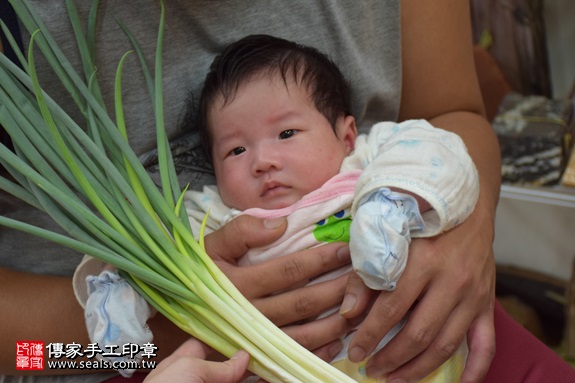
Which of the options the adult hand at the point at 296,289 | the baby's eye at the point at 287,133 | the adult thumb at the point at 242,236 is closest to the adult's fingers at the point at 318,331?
the adult hand at the point at 296,289

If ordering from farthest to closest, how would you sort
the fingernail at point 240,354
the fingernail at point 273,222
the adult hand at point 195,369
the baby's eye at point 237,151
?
the baby's eye at point 237,151 < the fingernail at point 273,222 < the fingernail at point 240,354 < the adult hand at point 195,369

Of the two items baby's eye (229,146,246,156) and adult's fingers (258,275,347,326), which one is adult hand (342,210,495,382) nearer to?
adult's fingers (258,275,347,326)

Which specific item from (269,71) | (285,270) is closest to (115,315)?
(285,270)

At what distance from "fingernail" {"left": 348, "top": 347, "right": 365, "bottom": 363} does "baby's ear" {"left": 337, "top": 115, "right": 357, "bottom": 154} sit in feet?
1.21

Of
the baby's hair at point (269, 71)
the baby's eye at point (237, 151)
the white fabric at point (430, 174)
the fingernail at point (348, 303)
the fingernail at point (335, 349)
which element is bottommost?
the fingernail at point (335, 349)

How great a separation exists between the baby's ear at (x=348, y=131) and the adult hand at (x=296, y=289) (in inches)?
9.8

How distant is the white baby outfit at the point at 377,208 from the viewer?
0.92m

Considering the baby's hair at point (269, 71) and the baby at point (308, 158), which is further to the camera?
the baby's hair at point (269, 71)

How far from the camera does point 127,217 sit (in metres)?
0.99

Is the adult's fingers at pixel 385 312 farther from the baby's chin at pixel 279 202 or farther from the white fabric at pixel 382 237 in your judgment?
the baby's chin at pixel 279 202

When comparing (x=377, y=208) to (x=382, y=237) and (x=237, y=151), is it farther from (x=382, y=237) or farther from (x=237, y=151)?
(x=237, y=151)

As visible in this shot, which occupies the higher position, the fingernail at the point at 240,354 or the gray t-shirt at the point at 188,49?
the gray t-shirt at the point at 188,49

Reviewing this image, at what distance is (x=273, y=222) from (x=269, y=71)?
10.4 inches

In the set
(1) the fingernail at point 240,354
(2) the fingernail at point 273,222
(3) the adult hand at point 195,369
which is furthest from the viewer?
(2) the fingernail at point 273,222
